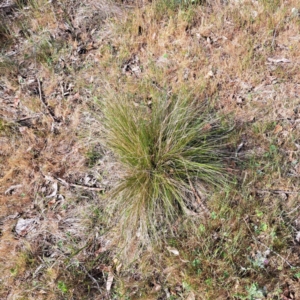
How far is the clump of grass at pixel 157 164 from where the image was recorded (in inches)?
109

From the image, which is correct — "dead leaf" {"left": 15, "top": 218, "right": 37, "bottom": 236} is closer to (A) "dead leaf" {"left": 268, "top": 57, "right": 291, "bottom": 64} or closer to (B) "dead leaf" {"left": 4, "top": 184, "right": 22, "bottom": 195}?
(B) "dead leaf" {"left": 4, "top": 184, "right": 22, "bottom": 195}

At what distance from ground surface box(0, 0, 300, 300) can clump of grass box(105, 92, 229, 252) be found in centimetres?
16

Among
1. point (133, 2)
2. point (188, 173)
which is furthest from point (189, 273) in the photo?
point (133, 2)

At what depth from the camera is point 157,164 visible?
290cm

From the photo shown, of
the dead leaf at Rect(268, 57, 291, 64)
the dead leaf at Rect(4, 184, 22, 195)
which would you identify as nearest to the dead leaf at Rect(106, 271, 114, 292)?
the dead leaf at Rect(4, 184, 22, 195)

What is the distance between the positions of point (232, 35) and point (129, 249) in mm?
2941

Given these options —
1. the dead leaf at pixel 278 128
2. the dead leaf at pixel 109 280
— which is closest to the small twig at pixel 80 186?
the dead leaf at pixel 109 280

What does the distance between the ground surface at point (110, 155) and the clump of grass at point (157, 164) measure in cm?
16

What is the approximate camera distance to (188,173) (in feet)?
9.51

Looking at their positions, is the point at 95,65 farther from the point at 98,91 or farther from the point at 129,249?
the point at 129,249

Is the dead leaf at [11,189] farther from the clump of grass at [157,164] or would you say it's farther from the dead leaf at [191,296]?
the dead leaf at [191,296]

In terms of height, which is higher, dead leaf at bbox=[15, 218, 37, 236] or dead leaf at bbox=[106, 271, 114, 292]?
dead leaf at bbox=[15, 218, 37, 236]

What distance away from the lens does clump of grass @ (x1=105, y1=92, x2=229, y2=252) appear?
109 inches

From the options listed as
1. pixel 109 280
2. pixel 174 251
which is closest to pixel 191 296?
pixel 174 251
